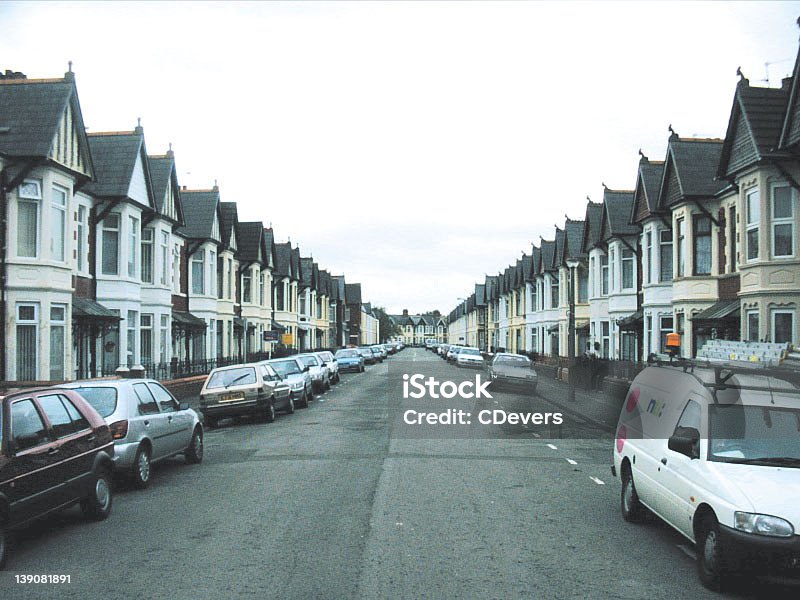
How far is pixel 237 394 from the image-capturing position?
765 inches

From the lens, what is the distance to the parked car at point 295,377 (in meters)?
23.6

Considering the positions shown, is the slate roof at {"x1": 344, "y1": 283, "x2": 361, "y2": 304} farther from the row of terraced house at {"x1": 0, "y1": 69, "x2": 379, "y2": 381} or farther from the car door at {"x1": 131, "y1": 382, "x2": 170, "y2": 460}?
the car door at {"x1": 131, "y1": 382, "x2": 170, "y2": 460}

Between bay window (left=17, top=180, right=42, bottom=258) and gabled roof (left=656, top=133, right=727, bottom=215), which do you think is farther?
gabled roof (left=656, top=133, right=727, bottom=215)

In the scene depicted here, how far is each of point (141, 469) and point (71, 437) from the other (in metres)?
2.69

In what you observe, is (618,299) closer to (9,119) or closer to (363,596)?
(9,119)

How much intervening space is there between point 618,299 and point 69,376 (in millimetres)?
22718

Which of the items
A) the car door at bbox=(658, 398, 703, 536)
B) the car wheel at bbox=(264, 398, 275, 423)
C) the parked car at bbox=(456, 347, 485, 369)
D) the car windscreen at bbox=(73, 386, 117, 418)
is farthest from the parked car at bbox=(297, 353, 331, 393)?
the car door at bbox=(658, 398, 703, 536)

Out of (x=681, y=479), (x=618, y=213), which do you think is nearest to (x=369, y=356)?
(x=618, y=213)

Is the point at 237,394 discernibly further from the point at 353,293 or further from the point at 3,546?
the point at 353,293

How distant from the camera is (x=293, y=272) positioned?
62.4 m

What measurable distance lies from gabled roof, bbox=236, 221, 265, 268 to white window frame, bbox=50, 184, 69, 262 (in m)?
24.7

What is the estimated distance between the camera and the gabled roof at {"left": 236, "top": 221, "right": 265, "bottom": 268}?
1805 inches

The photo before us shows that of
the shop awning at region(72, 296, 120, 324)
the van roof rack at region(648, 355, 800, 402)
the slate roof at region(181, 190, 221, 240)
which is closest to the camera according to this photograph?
the van roof rack at region(648, 355, 800, 402)

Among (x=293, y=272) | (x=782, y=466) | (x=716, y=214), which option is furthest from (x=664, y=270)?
(x=293, y=272)
